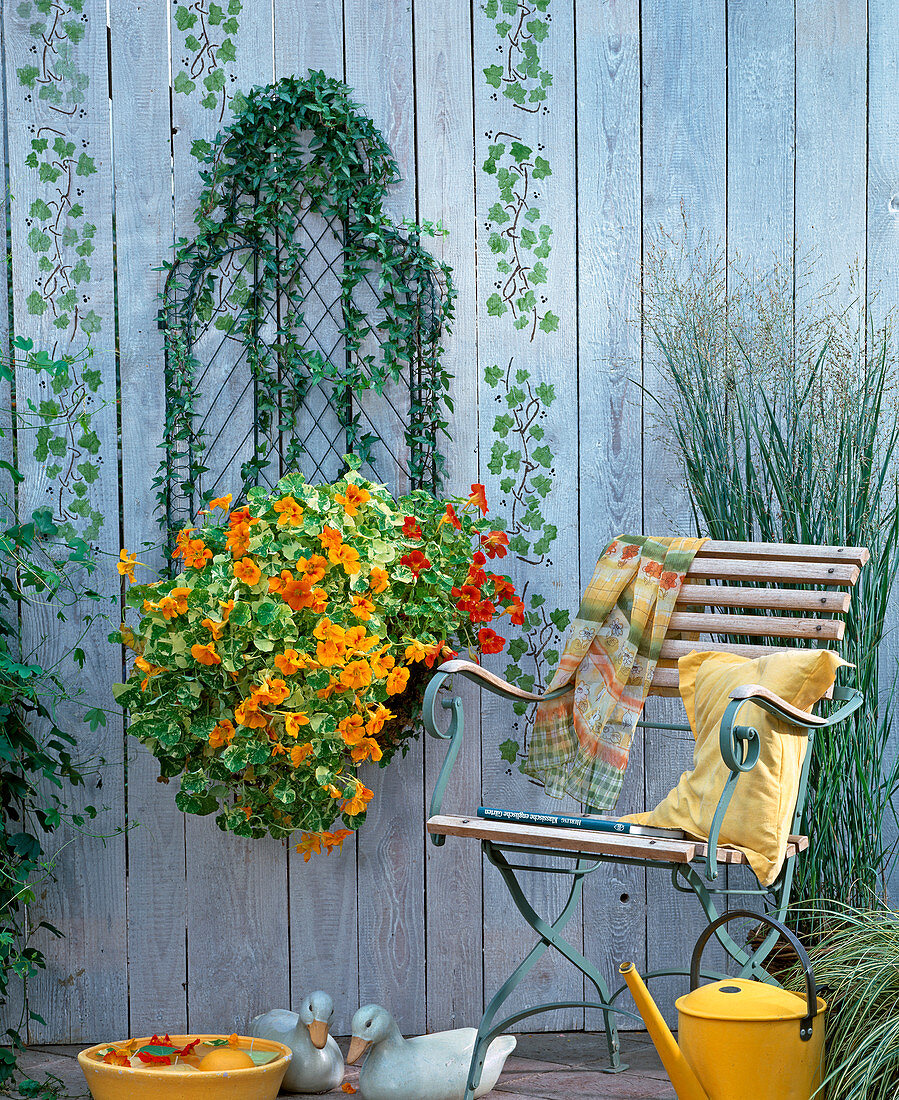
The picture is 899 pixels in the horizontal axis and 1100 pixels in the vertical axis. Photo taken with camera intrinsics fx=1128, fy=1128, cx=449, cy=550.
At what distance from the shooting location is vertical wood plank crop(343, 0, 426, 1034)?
8.73 ft

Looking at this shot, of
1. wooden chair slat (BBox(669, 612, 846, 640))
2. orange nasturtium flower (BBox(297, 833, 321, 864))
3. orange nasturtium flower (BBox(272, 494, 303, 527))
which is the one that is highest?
orange nasturtium flower (BBox(272, 494, 303, 527))

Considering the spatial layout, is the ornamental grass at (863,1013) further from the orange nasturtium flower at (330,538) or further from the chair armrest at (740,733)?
the orange nasturtium flower at (330,538)

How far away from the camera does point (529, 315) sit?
272 centimetres

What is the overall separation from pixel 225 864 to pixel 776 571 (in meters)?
1.42

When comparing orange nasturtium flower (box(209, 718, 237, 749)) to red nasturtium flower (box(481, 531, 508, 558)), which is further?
red nasturtium flower (box(481, 531, 508, 558))

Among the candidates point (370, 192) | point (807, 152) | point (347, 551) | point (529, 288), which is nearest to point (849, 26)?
point (807, 152)

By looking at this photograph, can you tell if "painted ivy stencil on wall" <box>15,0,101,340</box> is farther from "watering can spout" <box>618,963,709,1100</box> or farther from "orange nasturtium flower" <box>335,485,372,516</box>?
"watering can spout" <box>618,963,709,1100</box>

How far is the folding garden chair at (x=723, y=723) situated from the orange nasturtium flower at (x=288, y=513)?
1.39ft

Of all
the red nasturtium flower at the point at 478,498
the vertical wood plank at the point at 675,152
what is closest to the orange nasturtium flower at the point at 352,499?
the red nasturtium flower at the point at 478,498

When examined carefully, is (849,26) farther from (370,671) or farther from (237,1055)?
(237,1055)

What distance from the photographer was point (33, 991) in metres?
2.59

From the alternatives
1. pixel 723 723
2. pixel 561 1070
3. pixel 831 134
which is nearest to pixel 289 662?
pixel 723 723

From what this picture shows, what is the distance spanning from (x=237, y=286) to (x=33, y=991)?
1.70 metres

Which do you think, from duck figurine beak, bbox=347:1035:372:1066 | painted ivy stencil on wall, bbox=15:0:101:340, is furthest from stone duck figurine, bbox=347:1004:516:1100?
painted ivy stencil on wall, bbox=15:0:101:340
